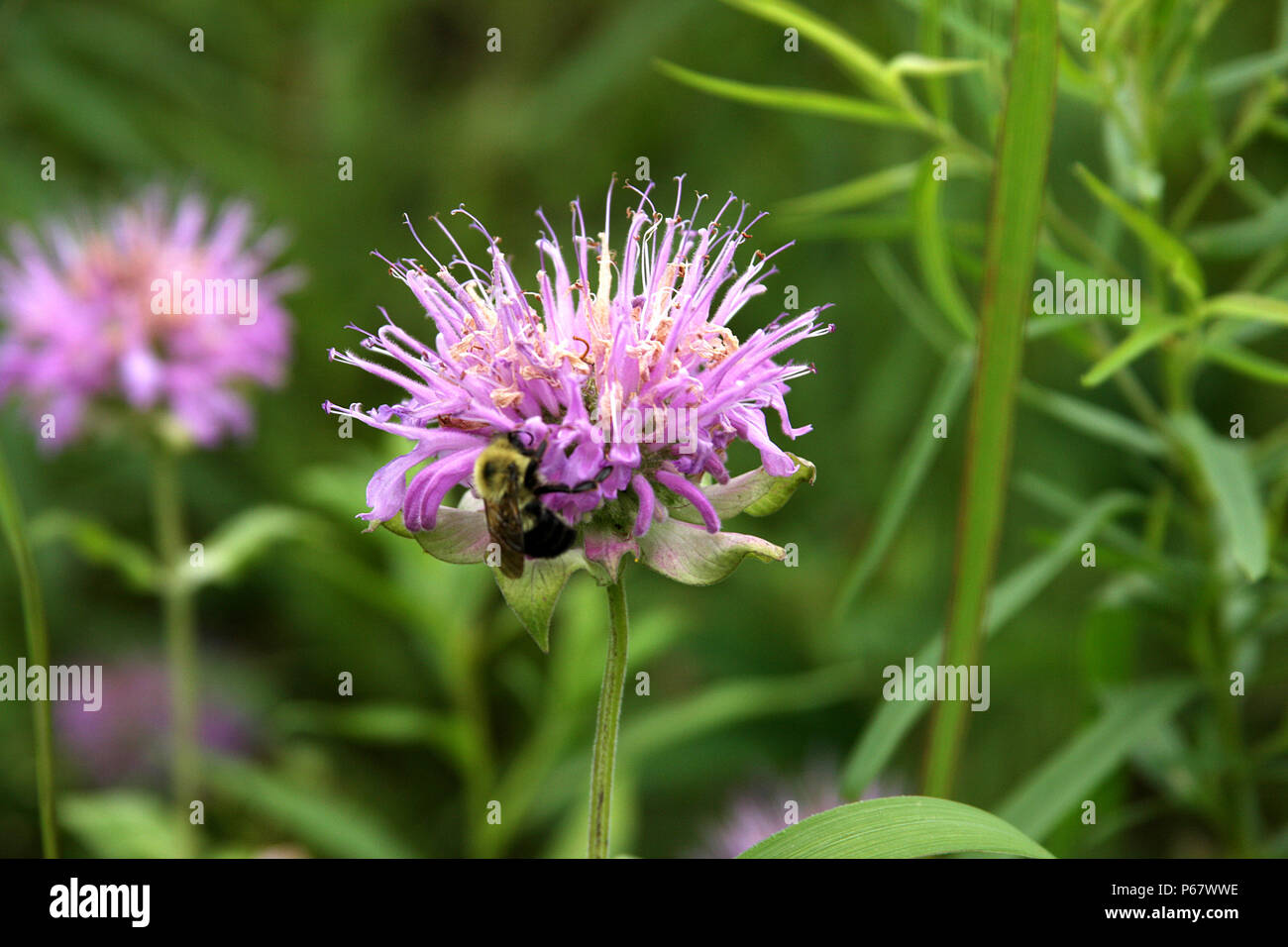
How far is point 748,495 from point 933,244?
41 centimetres

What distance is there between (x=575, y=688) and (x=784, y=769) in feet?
1.94

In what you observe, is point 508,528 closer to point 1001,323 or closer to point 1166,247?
point 1001,323

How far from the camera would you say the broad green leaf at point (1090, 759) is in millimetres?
1163

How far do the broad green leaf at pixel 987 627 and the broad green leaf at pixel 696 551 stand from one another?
250 millimetres

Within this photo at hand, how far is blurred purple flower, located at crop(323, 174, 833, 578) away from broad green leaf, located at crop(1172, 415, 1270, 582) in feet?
1.36

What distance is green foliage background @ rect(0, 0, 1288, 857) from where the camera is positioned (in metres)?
1.63

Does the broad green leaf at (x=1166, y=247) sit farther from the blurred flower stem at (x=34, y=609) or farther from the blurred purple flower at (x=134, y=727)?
the blurred purple flower at (x=134, y=727)

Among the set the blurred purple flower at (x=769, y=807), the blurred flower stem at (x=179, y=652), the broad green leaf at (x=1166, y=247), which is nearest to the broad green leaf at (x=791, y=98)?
the broad green leaf at (x=1166, y=247)

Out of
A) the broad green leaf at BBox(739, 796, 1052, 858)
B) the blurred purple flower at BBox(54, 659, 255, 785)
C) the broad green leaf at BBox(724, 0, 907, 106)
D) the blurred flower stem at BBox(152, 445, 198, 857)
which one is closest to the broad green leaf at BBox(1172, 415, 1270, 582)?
the broad green leaf at BBox(739, 796, 1052, 858)

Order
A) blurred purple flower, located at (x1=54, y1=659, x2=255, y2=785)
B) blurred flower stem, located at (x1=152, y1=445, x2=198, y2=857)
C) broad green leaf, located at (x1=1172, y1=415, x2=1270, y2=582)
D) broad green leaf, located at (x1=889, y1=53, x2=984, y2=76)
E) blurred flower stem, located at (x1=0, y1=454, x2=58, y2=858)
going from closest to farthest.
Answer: blurred flower stem, located at (x1=0, y1=454, x2=58, y2=858) → broad green leaf, located at (x1=1172, y1=415, x2=1270, y2=582) → broad green leaf, located at (x1=889, y1=53, x2=984, y2=76) → blurred flower stem, located at (x1=152, y1=445, x2=198, y2=857) → blurred purple flower, located at (x1=54, y1=659, x2=255, y2=785)

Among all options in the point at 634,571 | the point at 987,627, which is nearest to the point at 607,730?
the point at 987,627

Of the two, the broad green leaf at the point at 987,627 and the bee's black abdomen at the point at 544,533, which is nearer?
the bee's black abdomen at the point at 544,533

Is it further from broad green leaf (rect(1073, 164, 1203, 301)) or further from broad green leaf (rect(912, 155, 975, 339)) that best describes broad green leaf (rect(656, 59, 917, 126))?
broad green leaf (rect(1073, 164, 1203, 301))
